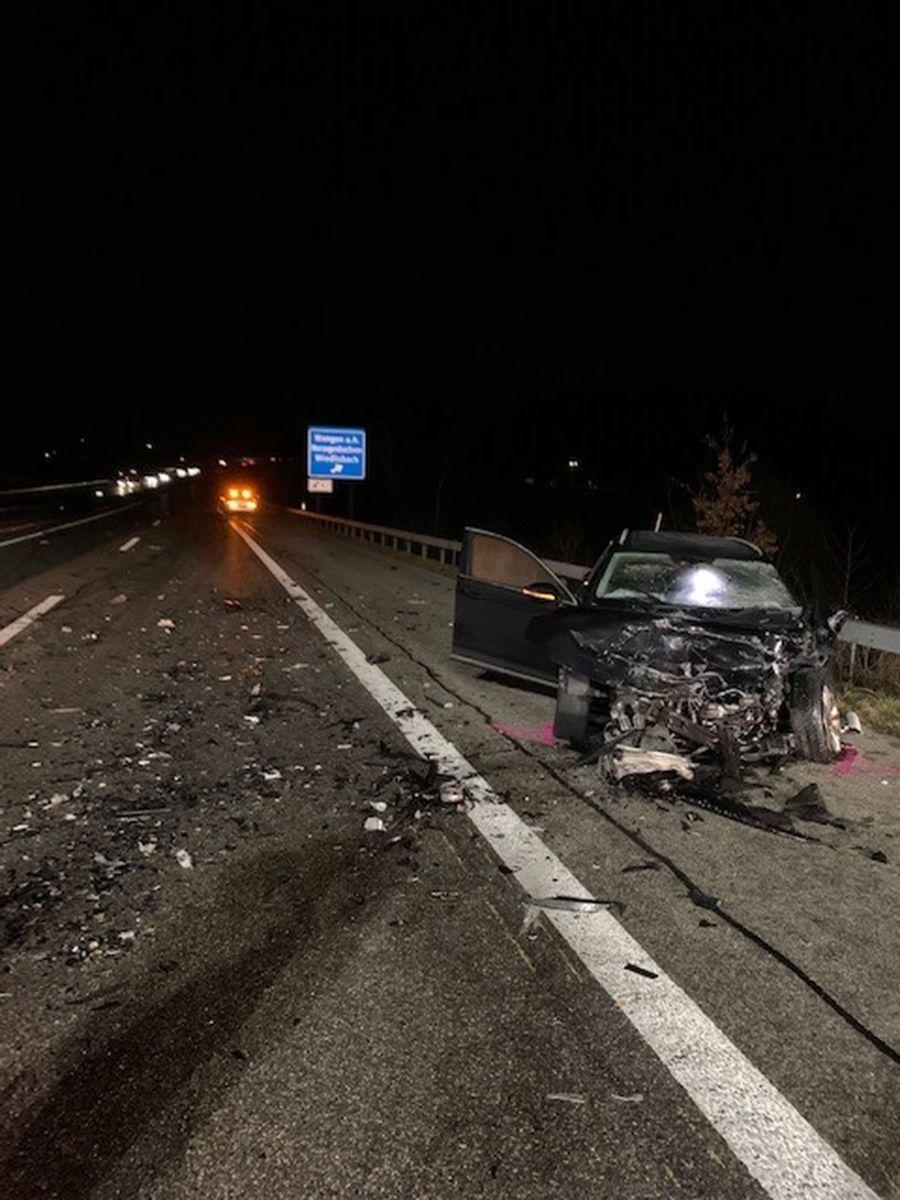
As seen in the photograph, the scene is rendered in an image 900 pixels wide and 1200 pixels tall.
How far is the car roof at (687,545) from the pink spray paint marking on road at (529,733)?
1.70m

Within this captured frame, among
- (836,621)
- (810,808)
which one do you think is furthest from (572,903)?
(836,621)

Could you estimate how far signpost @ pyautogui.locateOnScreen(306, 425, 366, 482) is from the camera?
1362 inches

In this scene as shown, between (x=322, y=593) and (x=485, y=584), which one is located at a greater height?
(x=485, y=584)

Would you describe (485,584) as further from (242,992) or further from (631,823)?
(242,992)

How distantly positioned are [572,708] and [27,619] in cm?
773

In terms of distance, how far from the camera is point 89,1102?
2.28 meters

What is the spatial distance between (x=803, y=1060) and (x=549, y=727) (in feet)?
12.1

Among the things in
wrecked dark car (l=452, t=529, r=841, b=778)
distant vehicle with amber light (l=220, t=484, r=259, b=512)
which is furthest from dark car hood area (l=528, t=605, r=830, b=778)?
distant vehicle with amber light (l=220, t=484, r=259, b=512)

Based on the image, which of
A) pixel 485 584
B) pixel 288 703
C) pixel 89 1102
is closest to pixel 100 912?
pixel 89 1102

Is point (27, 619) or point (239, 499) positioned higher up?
point (27, 619)

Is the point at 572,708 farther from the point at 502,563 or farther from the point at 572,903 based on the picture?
the point at 572,903

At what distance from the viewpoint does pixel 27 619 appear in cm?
994

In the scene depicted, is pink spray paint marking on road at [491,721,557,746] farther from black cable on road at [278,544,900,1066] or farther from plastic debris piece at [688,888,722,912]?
plastic debris piece at [688,888,722,912]

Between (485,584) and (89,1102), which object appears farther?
(485,584)
